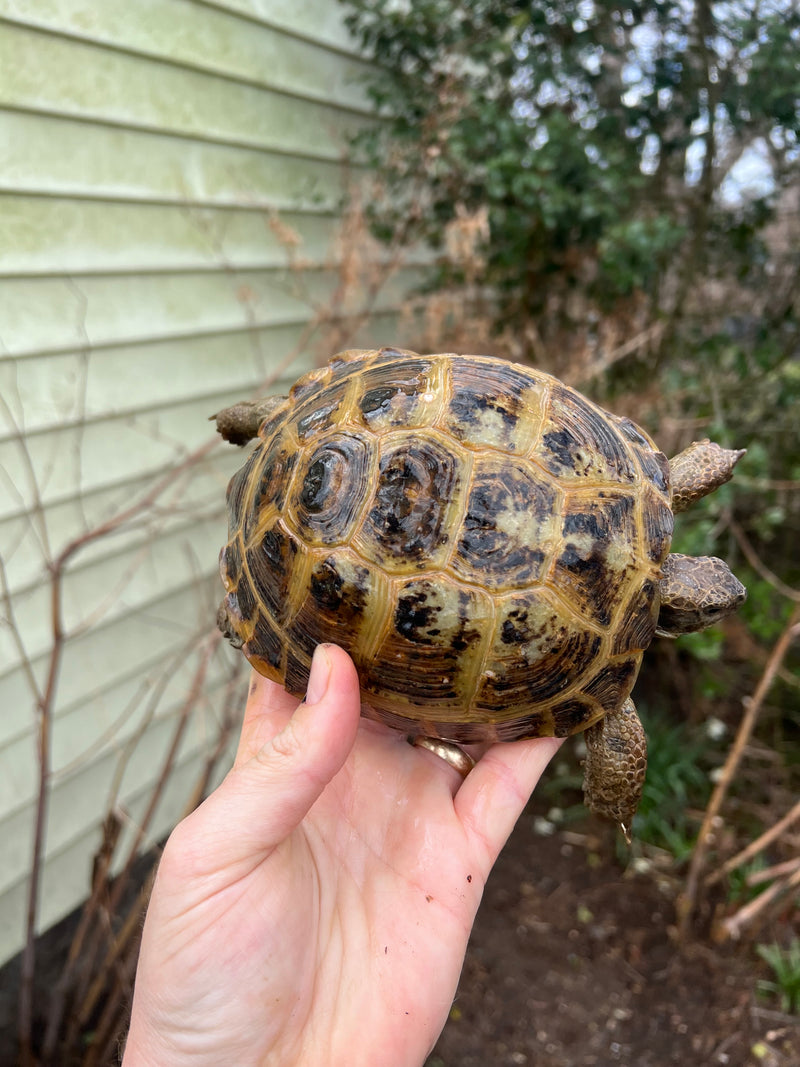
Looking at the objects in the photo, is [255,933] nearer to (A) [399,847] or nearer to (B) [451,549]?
(A) [399,847]

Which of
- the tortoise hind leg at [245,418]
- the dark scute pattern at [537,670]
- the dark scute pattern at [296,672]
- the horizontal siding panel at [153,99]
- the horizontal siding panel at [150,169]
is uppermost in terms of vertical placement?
the horizontal siding panel at [153,99]

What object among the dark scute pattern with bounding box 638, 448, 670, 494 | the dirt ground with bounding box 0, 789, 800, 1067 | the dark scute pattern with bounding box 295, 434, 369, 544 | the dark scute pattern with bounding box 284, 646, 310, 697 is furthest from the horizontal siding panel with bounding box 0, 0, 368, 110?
the dirt ground with bounding box 0, 789, 800, 1067

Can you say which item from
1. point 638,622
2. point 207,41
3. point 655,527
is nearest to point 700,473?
point 655,527

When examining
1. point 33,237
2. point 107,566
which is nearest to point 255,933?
point 107,566

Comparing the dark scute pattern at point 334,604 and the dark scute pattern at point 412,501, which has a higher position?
the dark scute pattern at point 412,501

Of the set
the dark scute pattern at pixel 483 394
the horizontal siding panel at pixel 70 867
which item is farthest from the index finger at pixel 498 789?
the horizontal siding panel at pixel 70 867

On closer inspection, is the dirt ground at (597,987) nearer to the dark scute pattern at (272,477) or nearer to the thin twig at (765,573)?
the thin twig at (765,573)

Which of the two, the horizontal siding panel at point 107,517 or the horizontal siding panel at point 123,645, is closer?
the horizontal siding panel at point 107,517

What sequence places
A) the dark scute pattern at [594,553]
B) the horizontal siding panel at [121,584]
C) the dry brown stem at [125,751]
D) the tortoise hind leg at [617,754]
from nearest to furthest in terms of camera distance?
the dark scute pattern at [594,553] < the tortoise hind leg at [617,754] < the dry brown stem at [125,751] < the horizontal siding panel at [121,584]
